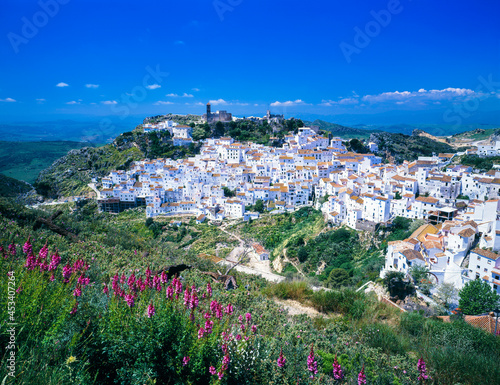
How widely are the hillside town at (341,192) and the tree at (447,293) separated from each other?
1050 millimetres

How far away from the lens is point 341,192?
84.4 ft

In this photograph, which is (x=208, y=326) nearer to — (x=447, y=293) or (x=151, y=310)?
(x=151, y=310)

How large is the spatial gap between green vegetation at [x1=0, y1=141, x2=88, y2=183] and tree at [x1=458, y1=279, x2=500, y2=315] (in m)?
70.8

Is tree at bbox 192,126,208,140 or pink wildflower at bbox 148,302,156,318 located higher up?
tree at bbox 192,126,208,140

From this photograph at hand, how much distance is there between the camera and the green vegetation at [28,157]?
63.8m

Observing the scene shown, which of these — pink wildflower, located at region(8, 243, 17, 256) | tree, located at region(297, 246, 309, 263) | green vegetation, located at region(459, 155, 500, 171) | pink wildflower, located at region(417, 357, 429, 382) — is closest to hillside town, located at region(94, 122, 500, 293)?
green vegetation, located at region(459, 155, 500, 171)

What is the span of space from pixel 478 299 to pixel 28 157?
89.5 m

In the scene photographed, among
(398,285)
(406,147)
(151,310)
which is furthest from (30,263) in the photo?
(406,147)

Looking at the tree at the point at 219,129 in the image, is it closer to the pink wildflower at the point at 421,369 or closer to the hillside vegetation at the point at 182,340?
the hillside vegetation at the point at 182,340

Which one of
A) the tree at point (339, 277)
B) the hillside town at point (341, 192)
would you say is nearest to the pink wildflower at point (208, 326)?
the hillside town at point (341, 192)

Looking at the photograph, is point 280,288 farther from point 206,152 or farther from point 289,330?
point 206,152

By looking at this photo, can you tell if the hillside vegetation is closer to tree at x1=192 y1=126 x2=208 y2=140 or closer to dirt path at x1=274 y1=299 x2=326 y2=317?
dirt path at x1=274 y1=299 x2=326 y2=317

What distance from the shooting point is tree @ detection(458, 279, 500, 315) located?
10.3m

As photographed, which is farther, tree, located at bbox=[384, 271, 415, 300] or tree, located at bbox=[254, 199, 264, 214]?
tree, located at bbox=[254, 199, 264, 214]
